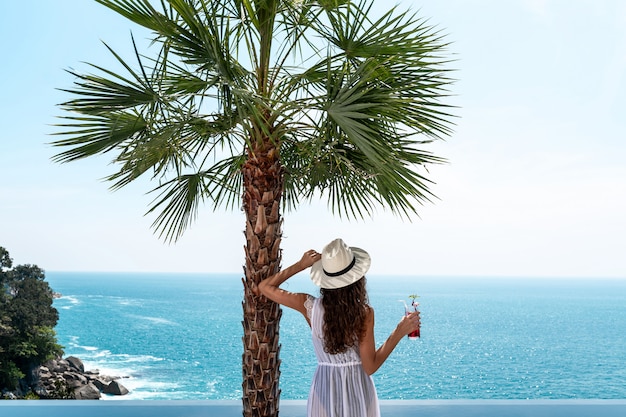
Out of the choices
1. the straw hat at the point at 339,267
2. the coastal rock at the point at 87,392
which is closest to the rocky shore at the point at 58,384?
the coastal rock at the point at 87,392

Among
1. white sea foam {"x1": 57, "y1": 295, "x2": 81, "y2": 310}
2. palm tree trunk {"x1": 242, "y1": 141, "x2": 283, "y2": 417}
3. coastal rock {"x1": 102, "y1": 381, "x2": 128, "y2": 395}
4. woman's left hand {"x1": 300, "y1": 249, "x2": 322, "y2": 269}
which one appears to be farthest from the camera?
white sea foam {"x1": 57, "y1": 295, "x2": 81, "y2": 310}

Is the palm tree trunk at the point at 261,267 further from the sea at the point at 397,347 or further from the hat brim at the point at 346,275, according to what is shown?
the sea at the point at 397,347

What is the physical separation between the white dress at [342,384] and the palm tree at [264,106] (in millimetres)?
630

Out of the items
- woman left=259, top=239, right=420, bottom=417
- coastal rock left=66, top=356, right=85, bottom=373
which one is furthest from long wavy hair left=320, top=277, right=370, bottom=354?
coastal rock left=66, top=356, right=85, bottom=373

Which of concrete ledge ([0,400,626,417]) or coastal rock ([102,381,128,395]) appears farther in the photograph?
coastal rock ([102,381,128,395])

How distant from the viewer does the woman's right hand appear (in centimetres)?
265

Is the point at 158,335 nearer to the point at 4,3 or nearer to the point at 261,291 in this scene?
the point at 4,3

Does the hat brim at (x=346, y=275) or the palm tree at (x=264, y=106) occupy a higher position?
the palm tree at (x=264, y=106)

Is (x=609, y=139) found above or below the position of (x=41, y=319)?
above

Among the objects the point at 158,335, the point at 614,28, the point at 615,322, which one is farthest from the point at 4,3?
the point at 615,322

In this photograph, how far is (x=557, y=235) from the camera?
53344 millimetres

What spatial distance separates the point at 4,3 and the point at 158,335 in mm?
24325

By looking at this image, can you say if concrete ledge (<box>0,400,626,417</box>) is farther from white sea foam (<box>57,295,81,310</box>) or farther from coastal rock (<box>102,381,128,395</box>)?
white sea foam (<box>57,295,81,310</box>)

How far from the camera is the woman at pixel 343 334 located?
2604 millimetres
